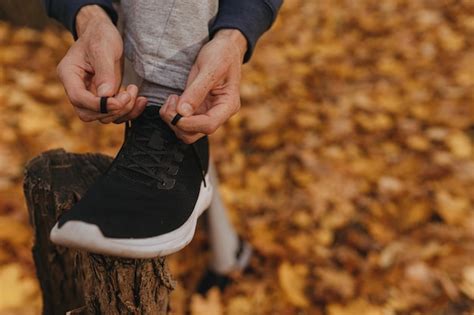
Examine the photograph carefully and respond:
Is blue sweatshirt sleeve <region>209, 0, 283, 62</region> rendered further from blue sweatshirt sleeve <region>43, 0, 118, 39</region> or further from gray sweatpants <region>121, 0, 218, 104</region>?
blue sweatshirt sleeve <region>43, 0, 118, 39</region>

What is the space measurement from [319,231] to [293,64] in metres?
1.15

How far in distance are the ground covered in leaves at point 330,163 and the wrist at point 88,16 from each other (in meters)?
0.83

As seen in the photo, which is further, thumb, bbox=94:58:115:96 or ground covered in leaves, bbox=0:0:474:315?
ground covered in leaves, bbox=0:0:474:315

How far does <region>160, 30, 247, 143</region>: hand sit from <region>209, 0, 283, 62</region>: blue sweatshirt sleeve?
0.02 meters

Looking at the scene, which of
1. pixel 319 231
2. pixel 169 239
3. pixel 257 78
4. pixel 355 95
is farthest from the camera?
pixel 257 78

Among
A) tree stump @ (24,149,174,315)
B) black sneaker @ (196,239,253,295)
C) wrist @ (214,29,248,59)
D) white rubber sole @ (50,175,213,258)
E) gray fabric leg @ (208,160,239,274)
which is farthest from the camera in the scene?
black sneaker @ (196,239,253,295)

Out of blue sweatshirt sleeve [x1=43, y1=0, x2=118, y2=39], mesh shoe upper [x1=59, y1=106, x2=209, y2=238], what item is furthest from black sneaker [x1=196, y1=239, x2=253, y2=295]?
blue sweatshirt sleeve [x1=43, y1=0, x2=118, y2=39]

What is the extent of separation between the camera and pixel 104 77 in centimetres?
90

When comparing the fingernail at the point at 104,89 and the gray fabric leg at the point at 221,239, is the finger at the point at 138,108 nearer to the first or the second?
the fingernail at the point at 104,89

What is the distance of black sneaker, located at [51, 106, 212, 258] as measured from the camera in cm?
77

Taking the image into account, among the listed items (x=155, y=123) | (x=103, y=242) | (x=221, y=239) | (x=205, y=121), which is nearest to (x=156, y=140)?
(x=155, y=123)

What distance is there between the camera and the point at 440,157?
2.01 metres

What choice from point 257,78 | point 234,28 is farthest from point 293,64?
point 234,28

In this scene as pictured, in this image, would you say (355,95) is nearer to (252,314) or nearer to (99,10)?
(252,314)
